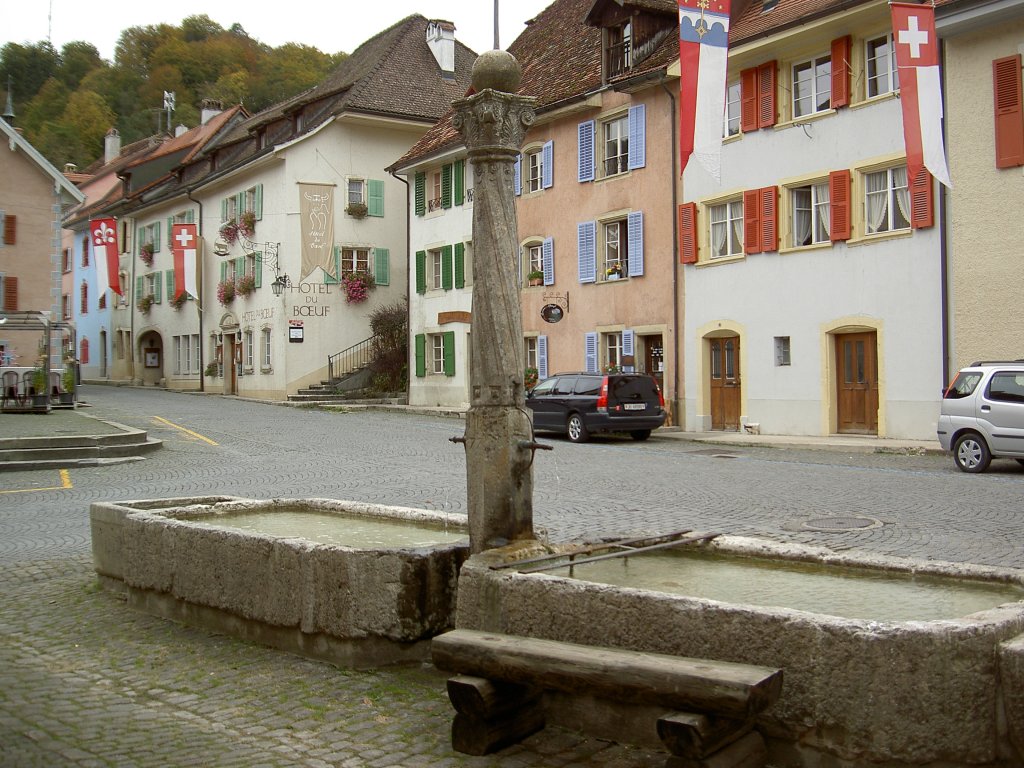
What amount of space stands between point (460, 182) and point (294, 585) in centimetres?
2883

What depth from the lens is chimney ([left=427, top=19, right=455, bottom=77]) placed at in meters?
42.2

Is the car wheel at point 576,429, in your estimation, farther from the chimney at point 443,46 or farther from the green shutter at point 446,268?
the chimney at point 443,46

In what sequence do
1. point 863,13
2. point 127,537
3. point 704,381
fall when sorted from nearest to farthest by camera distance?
point 127,537, point 863,13, point 704,381

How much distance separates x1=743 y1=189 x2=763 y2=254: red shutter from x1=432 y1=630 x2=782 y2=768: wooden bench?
1972cm

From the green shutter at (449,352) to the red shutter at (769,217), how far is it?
1307cm

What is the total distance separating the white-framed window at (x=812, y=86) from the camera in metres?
21.9

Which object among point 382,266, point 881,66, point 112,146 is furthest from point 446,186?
point 112,146

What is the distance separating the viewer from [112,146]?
214 ft

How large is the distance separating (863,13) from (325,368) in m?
23.7

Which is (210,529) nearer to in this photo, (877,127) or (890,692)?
(890,692)

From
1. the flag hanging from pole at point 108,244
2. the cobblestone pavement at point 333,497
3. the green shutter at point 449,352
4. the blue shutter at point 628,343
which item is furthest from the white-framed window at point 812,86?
the flag hanging from pole at point 108,244

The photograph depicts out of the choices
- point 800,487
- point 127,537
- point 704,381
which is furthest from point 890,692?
point 704,381

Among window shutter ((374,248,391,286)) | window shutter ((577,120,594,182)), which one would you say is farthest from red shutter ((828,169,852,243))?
window shutter ((374,248,391,286))

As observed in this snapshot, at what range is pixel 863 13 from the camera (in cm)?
2025
